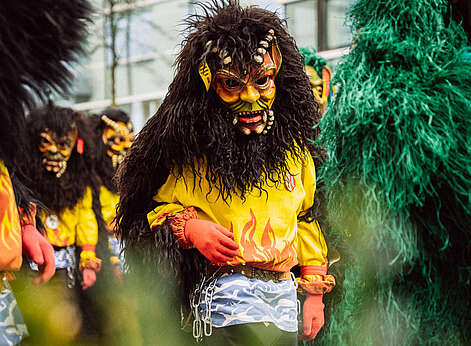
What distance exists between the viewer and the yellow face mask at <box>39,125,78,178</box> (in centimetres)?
632

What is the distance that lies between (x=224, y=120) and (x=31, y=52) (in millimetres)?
1170

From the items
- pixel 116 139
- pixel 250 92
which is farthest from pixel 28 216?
pixel 116 139

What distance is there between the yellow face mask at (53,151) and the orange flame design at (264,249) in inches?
128

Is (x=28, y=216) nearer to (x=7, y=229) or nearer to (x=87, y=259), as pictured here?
(x=7, y=229)

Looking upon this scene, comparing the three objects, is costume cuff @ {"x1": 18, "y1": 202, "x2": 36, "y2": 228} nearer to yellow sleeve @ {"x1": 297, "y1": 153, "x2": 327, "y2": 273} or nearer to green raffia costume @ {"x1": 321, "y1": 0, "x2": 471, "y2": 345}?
yellow sleeve @ {"x1": 297, "y1": 153, "x2": 327, "y2": 273}

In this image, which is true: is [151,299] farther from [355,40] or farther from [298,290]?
[355,40]

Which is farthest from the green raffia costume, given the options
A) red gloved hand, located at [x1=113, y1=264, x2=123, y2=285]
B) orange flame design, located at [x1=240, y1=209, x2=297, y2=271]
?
red gloved hand, located at [x1=113, y1=264, x2=123, y2=285]

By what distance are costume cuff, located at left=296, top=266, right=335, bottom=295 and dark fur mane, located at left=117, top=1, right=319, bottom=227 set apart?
0.46 metres

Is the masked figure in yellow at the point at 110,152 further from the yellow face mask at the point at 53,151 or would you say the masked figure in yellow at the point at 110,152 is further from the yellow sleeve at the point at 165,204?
the yellow sleeve at the point at 165,204

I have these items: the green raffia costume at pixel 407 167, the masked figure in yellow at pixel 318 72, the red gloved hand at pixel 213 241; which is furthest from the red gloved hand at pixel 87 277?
the green raffia costume at pixel 407 167

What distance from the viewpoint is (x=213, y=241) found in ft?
10.9

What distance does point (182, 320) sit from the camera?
3.63 meters

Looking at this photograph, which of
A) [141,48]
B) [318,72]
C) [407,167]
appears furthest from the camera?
[141,48]

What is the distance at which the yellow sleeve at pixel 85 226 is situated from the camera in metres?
6.43
